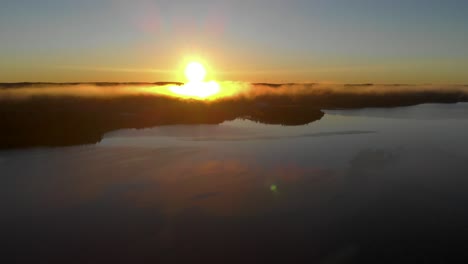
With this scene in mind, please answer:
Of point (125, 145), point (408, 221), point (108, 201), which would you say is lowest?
point (408, 221)

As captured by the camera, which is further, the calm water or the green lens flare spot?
the green lens flare spot

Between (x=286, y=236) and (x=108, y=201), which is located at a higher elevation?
(x=108, y=201)

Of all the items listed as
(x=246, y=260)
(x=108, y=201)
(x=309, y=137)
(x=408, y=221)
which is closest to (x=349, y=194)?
(x=408, y=221)

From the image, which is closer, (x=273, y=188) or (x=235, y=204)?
(x=235, y=204)

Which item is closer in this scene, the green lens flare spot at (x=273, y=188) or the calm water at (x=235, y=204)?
the calm water at (x=235, y=204)

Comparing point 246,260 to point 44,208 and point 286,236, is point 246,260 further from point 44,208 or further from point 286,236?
point 44,208

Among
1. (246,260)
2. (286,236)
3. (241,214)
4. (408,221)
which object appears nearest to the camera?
(246,260)

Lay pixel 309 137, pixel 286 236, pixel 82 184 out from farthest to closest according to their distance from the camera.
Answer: pixel 309 137 < pixel 82 184 < pixel 286 236

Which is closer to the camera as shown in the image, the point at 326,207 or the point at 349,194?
the point at 326,207
